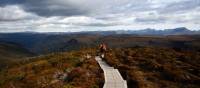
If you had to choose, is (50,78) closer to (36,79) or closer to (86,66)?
(36,79)

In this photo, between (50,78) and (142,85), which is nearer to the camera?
(142,85)

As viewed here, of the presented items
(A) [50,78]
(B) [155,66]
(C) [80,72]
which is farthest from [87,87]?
(B) [155,66]

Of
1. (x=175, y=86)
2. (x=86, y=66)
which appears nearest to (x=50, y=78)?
(x=86, y=66)

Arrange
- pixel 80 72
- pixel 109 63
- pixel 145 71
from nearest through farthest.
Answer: pixel 80 72
pixel 145 71
pixel 109 63

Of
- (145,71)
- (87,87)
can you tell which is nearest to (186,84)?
(145,71)

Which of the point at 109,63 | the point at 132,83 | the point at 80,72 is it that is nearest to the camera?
the point at 132,83

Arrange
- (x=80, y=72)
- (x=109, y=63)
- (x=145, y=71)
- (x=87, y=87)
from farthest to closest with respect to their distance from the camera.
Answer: (x=109, y=63) → (x=145, y=71) → (x=80, y=72) → (x=87, y=87)

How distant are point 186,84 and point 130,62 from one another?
19390mm

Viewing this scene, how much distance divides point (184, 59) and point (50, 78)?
2935 centimetres

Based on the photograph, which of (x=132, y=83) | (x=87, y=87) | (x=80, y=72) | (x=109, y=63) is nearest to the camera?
(x=87, y=87)

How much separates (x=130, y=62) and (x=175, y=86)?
20.4 meters

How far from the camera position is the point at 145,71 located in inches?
1934

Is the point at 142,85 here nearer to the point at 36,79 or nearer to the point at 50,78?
the point at 50,78

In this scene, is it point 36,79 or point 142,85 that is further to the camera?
point 36,79
